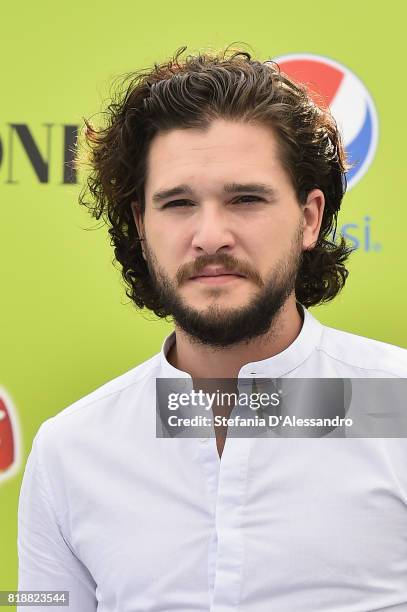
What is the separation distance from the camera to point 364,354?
1.44 metres

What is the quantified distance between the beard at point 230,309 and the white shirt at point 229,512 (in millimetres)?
72

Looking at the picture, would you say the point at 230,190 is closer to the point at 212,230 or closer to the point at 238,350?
the point at 212,230

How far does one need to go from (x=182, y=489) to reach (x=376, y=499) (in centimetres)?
30

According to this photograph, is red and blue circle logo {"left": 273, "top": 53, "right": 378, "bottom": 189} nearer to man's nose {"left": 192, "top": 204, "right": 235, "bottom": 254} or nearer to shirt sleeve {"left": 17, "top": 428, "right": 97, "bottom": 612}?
man's nose {"left": 192, "top": 204, "right": 235, "bottom": 254}

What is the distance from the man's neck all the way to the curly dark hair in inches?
8.2

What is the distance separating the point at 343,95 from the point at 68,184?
Answer: 0.58 metres

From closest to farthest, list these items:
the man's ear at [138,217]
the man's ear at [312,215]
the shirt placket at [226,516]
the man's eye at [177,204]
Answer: the shirt placket at [226,516], the man's eye at [177,204], the man's ear at [312,215], the man's ear at [138,217]

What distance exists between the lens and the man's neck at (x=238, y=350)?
4.75ft

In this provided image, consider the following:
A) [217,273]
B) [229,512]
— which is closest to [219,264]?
[217,273]

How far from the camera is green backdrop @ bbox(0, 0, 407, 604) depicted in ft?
5.49

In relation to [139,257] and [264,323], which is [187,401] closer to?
[264,323]

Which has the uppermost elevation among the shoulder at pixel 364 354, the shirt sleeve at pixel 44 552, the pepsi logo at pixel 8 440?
the shoulder at pixel 364 354

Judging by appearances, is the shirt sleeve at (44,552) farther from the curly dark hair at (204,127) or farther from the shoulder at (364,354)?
the shoulder at (364,354)

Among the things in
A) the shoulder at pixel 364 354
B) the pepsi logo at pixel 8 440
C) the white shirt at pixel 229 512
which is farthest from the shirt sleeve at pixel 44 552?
the shoulder at pixel 364 354
